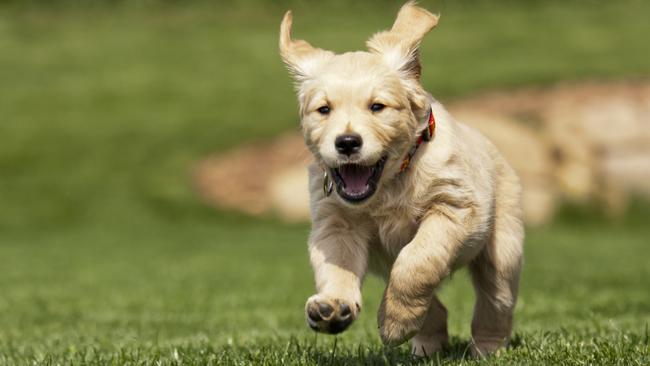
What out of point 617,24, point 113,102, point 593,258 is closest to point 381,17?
point 617,24

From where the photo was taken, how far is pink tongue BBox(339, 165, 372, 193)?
15.9ft

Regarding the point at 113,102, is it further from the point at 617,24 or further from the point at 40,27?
the point at 617,24

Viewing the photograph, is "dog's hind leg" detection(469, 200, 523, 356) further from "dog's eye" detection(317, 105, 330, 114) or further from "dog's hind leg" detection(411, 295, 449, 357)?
"dog's eye" detection(317, 105, 330, 114)

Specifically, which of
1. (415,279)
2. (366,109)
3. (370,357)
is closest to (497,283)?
(370,357)

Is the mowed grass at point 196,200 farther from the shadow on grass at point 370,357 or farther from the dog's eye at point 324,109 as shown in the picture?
the dog's eye at point 324,109

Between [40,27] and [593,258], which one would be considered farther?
[40,27]

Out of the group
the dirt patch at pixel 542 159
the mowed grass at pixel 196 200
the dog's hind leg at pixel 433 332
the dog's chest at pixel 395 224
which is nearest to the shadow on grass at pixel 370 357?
the mowed grass at pixel 196 200

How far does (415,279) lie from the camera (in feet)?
15.9

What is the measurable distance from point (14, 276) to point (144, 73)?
41.5ft

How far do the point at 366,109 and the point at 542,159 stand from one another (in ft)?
51.0

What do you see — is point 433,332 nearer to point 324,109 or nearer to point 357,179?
point 357,179

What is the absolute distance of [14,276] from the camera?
14.0 meters

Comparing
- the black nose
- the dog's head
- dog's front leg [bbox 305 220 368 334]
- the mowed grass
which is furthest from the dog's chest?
the mowed grass

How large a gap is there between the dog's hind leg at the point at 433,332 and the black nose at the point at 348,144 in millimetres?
1638
